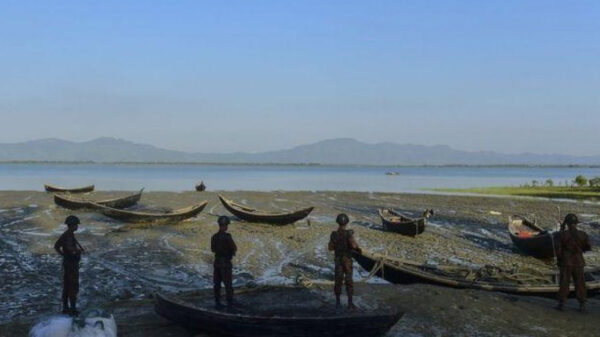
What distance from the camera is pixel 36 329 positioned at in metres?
7.97

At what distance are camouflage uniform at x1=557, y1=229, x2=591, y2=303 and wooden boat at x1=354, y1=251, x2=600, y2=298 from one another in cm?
143

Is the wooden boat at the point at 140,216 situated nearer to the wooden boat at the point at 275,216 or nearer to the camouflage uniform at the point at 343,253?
the wooden boat at the point at 275,216

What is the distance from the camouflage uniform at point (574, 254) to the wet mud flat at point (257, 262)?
2.51 feet

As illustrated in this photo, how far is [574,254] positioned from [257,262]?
10454 millimetres

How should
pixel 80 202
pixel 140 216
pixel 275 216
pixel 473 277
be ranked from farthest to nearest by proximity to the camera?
pixel 80 202 < pixel 275 216 < pixel 140 216 < pixel 473 277

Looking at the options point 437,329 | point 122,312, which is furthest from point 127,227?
point 437,329

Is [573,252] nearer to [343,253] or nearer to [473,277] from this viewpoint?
Answer: [473,277]

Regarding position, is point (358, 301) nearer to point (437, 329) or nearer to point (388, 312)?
point (437, 329)

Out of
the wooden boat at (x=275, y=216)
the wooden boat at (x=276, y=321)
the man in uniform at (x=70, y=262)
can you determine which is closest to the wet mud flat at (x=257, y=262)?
the wooden boat at (x=275, y=216)

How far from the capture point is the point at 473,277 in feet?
48.1

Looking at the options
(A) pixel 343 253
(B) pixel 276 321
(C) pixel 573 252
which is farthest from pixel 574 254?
(B) pixel 276 321

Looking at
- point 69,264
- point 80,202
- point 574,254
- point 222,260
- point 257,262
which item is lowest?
point 257,262

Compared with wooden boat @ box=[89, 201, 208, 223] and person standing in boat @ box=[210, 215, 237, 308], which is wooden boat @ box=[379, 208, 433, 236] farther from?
person standing in boat @ box=[210, 215, 237, 308]

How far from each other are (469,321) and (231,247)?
5.18 m
